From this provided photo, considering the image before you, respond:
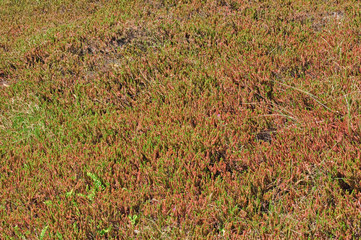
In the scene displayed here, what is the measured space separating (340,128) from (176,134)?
1.83 metres

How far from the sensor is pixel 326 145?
3.45 m

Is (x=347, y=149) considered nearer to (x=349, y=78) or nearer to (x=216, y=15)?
(x=349, y=78)

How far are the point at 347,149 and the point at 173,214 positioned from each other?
177 centimetres

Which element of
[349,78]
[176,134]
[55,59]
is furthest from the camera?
[55,59]

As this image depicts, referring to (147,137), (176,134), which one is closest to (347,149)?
(176,134)

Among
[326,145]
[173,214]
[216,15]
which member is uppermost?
[216,15]

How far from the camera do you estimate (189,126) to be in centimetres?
418

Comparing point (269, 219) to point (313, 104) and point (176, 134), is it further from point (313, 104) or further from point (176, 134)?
point (313, 104)

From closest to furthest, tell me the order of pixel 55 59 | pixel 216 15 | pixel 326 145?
pixel 326 145
pixel 55 59
pixel 216 15

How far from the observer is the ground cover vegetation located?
122 inches

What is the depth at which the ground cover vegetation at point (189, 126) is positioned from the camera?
10.2 ft

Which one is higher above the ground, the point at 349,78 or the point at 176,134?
the point at 349,78

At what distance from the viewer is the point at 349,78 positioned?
4.46 m

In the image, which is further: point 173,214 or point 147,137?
point 147,137
